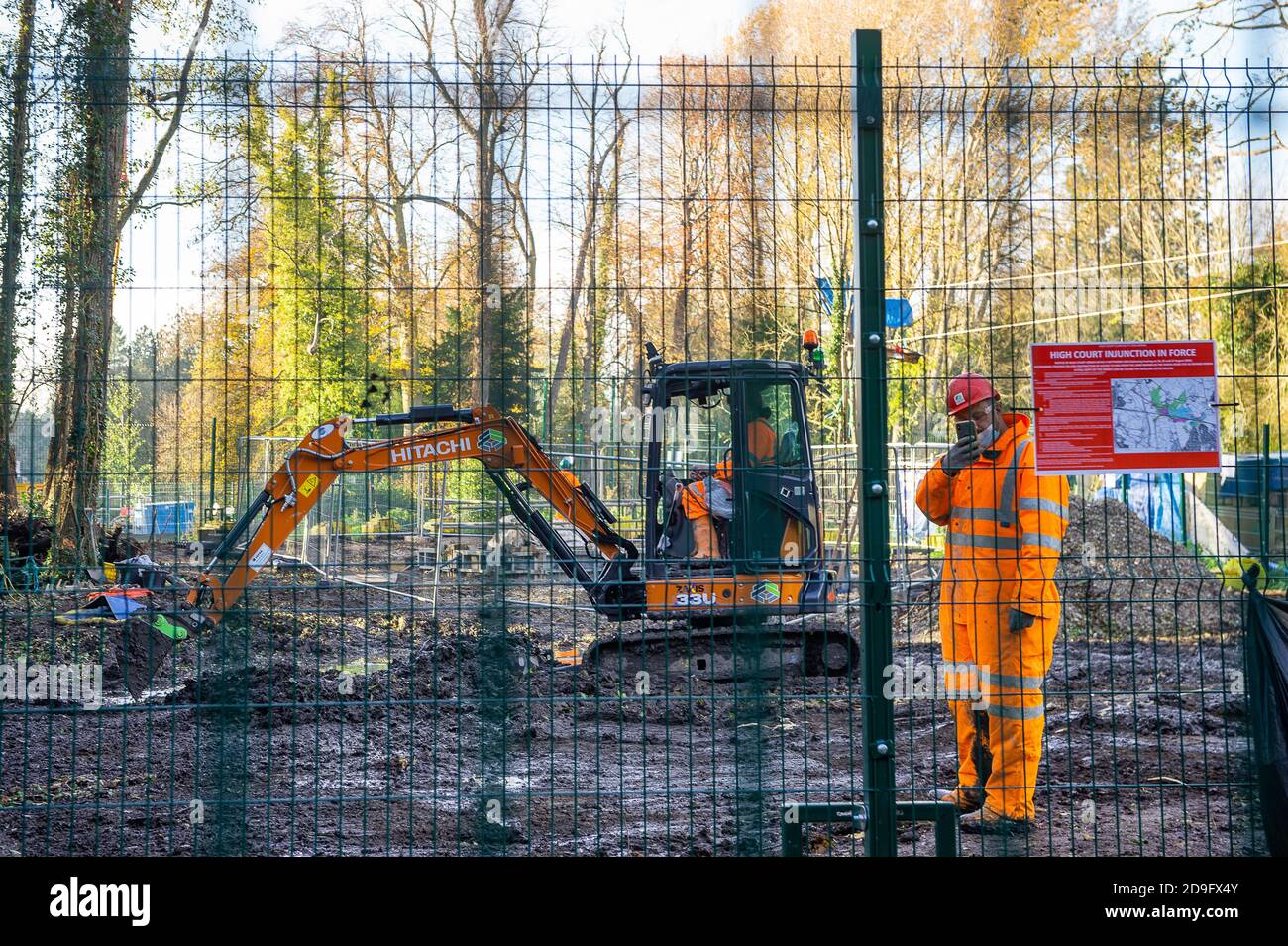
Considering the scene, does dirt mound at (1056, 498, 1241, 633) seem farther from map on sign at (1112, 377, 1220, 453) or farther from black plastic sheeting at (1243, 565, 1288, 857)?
map on sign at (1112, 377, 1220, 453)

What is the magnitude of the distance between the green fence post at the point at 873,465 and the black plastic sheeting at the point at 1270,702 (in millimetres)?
1490

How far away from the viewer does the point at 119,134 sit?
5.48 metres

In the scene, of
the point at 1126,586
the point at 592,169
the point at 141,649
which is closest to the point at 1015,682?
the point at 592,169

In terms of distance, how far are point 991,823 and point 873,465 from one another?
2.28 metres

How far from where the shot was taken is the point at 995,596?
5598mm

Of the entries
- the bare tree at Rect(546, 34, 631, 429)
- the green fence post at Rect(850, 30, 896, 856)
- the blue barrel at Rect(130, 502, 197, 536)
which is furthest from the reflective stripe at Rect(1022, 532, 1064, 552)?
the blue barrel at Rect(130, 502, 197, 536)

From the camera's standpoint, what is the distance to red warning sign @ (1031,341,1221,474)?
4.53 meters

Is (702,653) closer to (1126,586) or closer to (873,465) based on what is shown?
(1126,586)

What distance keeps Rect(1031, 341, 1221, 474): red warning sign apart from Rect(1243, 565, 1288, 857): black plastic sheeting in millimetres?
602

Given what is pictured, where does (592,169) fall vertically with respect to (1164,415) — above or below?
above

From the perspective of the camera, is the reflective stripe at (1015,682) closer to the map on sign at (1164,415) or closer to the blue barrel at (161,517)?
the map on sign at (1164,415)

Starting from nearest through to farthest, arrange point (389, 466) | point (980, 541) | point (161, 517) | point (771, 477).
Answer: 1. point (980, 541)
2. point (771, 477)
3. point (389, 466)
4. point (161, 517)

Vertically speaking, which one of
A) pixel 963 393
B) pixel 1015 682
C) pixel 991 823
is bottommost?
pixel 991 823
